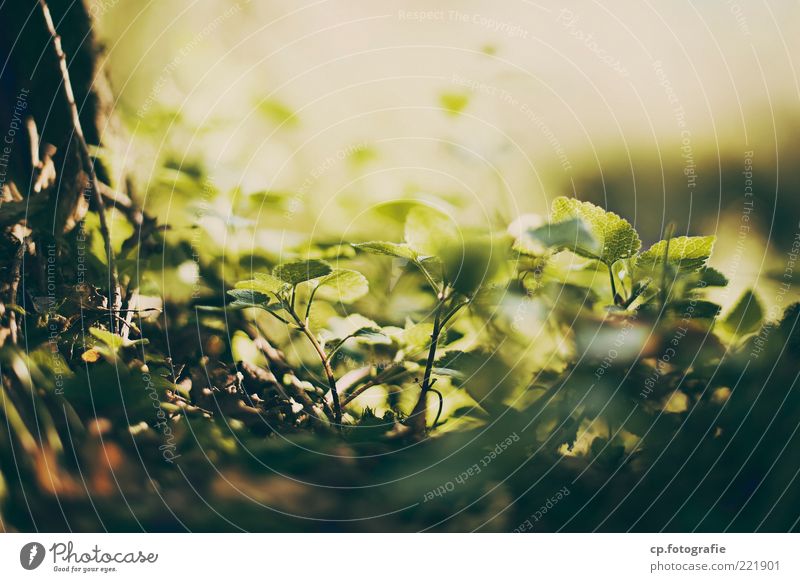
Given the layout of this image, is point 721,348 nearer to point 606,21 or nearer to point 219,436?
point 606,21

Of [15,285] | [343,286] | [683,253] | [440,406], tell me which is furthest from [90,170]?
[683,253]

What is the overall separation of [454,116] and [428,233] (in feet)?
0.36

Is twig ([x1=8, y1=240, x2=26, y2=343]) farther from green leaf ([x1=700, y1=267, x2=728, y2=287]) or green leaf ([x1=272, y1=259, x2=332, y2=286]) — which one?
green leaf ([x1=700, y1=267, x2=728, y2=287])

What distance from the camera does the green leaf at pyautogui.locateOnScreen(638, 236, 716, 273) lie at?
46cm

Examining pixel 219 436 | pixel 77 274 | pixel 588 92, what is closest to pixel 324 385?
pixel 219 436

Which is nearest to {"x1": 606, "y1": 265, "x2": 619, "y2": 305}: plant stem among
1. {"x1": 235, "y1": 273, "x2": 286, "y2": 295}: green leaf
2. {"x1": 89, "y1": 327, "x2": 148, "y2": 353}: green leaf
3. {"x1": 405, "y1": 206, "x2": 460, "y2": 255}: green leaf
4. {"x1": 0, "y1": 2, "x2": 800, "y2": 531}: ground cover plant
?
{"x1": 0, "y1": 2, "x2": 800, "y2": 531}: ground cover plant

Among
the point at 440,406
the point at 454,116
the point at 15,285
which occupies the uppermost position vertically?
the point at 454,116

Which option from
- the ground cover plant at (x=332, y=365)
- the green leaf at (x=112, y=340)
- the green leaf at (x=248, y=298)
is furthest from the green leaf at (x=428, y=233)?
the green leaf at (x=112, y=340)

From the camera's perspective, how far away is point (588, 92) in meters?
0.51

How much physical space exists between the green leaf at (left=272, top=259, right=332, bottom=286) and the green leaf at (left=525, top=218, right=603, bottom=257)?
5.9 inches

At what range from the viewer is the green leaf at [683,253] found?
46cm

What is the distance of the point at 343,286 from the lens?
Result: 0.46 meters

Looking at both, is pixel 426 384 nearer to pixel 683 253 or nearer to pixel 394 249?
pixel 394 249
